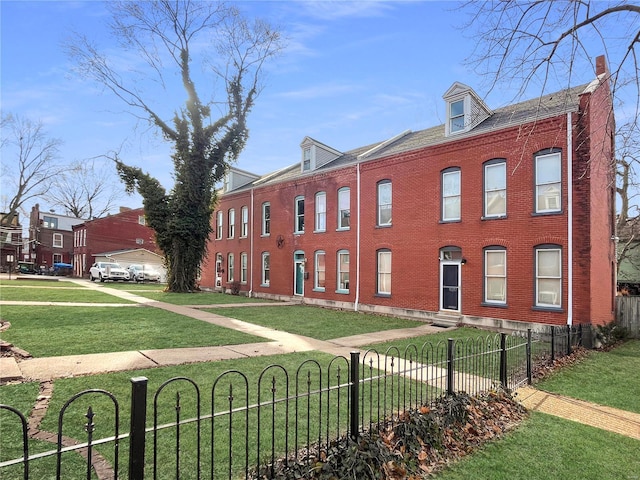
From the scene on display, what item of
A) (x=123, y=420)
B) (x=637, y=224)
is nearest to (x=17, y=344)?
(x=123, y=420)

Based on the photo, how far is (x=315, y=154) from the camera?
22172 mm

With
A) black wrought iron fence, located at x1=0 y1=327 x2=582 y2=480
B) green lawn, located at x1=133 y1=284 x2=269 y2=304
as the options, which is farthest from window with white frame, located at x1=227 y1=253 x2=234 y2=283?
black wrought iron fence, located at x1=0 y1=327 x2=582 y2=480

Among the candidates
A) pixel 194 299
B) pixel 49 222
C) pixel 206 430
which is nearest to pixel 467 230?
pixel 206 430

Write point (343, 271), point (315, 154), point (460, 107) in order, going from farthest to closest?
point (315, 154)
point (343, 271)
point (460, 107)

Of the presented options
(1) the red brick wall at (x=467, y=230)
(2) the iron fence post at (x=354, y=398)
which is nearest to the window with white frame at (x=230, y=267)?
(1) the red brick wall at (x=467, y=230)

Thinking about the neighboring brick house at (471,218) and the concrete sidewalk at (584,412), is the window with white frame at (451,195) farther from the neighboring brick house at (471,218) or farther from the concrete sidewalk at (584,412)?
the concrete sidewalk at (584,412)

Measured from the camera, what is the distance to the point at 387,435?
173 inches

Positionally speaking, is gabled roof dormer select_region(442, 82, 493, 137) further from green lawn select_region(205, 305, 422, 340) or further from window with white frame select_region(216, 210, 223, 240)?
window with white frame select_region(216, 210, 223, 240)

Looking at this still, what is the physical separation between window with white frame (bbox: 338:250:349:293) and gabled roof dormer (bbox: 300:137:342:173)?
5451mm

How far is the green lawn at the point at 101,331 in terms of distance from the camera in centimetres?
846

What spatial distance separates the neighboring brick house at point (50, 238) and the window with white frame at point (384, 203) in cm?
5320

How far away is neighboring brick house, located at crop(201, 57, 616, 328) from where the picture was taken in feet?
41.0

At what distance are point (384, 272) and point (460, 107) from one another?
7.76 metres

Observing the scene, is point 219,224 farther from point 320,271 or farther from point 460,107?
point 460,107
